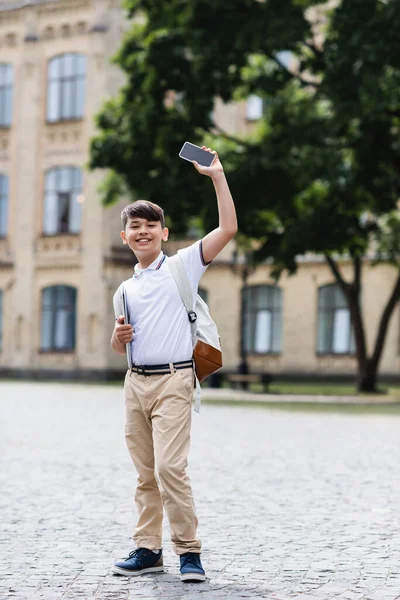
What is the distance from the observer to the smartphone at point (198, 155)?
613cm

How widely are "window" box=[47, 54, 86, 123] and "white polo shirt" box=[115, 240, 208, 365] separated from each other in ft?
124

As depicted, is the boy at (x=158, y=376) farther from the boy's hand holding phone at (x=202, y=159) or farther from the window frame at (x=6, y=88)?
the window frame at (x=6, y=88)

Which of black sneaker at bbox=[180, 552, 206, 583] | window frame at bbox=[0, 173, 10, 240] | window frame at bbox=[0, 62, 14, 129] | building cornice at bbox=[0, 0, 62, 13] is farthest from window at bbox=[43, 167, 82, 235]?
black sneaker at bbox=[180, 552, 206, 583]

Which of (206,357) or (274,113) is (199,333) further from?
(274,113)

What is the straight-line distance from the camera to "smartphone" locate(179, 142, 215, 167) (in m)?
6.13

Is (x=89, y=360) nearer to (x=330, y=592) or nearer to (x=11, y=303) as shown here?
(x=11, y=303)

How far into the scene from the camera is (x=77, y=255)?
140 ft

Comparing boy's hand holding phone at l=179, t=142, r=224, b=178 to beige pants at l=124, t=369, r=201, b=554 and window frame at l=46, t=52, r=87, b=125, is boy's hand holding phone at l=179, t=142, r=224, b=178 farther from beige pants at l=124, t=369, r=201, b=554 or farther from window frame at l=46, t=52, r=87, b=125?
window frame at l=46, t=52, r=87, b=125

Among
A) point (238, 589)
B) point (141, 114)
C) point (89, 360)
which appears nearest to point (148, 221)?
point (238, 589)

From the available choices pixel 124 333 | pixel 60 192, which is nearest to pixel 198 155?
pixel 124 333

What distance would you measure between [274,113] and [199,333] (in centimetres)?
1893

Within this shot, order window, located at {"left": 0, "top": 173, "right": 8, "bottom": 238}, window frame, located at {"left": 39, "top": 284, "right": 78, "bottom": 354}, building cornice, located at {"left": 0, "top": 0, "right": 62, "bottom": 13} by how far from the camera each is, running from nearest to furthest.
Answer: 1. window frame, located at {"left": 39, "top": 284, "right": 78, "bottom": 354}
2. building cornice, located at {"left": 0, "top": 0, "right": 62, "bottom": 13}
3. window, located at {"left": 0, "top": 173, "right": 8, "bottom": 238}

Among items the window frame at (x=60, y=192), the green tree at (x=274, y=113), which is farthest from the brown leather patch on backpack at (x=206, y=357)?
the window frame at (x=60, y=192)

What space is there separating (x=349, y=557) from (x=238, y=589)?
123 cm
